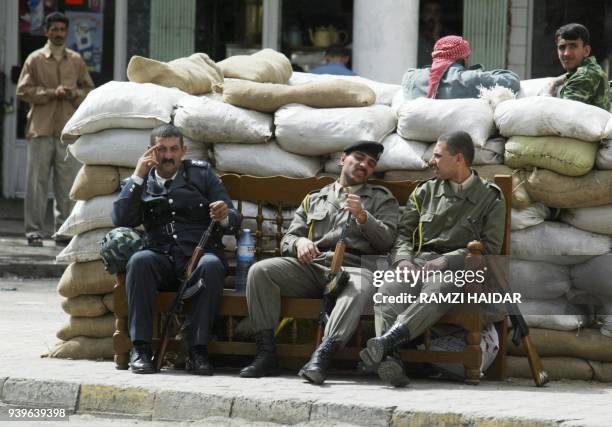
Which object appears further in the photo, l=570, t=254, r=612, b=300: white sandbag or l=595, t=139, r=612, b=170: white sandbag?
l=570, t=254, r=612, b=300: white sandbag

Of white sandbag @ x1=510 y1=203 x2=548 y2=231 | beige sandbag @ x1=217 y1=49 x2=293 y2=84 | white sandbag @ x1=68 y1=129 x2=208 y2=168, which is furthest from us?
beige sandbag @ x1=217 y1=49 x2=293 y2=84

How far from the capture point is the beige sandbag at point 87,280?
858cm

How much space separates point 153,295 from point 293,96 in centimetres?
152

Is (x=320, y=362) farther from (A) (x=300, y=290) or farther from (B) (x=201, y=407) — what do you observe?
(B) (x=201, y=407)

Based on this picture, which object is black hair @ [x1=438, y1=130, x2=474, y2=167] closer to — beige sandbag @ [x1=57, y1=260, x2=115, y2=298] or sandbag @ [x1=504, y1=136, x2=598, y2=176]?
sandbag @ [x1=504, y1=136, x2=598, y2=176]

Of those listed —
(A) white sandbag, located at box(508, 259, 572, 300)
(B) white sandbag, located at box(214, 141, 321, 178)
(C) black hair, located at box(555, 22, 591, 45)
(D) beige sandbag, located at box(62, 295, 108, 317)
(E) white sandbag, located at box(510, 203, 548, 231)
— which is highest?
(C) black hair, located at box(555, 22, 591, 45)

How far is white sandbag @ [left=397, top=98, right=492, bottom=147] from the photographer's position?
27.5 ft

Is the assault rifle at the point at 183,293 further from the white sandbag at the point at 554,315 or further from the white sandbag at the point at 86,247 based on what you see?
the white sandbag at the point at 554,315

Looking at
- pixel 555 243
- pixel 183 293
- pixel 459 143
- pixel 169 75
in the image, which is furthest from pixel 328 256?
pixel 169 75

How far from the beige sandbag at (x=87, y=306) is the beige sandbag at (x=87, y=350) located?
0.53 feet

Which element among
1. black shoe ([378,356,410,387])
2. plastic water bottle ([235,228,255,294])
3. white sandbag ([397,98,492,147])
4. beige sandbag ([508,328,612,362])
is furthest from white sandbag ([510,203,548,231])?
plastic water bottle ([235,228,255,294])

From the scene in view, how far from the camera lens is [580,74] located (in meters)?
8.74

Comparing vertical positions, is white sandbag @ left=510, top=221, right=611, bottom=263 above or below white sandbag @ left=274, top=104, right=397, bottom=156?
below

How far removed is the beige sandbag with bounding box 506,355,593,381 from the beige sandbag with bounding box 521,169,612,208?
34.5 inches
